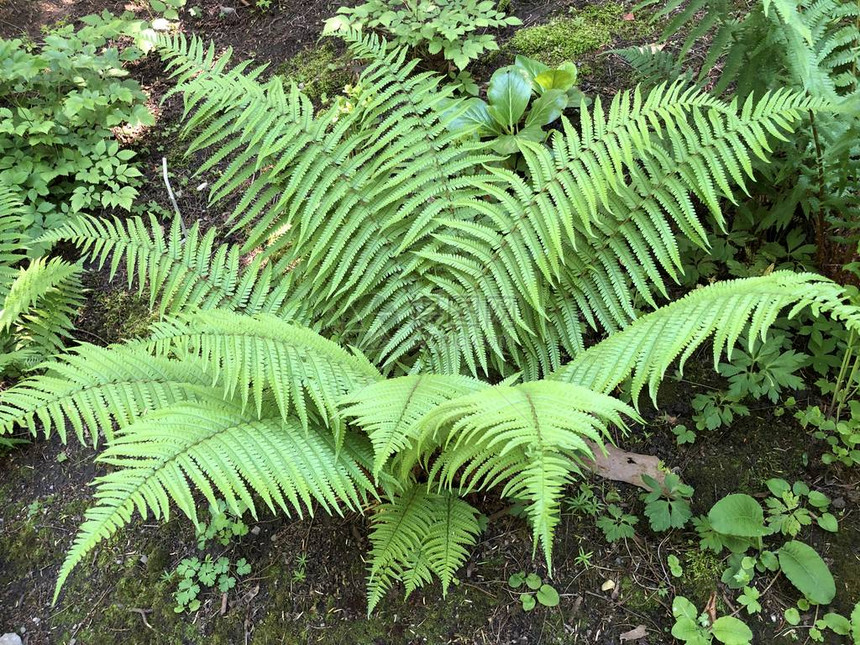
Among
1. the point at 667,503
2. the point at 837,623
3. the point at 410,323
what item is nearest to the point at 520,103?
the point at 410,323

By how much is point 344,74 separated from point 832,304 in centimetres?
311

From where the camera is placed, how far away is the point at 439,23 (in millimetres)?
3250

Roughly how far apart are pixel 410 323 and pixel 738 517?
1353 millimetres

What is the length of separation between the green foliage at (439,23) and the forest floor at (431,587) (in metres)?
2.01

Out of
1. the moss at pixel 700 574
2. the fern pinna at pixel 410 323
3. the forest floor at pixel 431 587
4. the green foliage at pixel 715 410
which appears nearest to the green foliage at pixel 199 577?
the forest floor at pixel 431 587

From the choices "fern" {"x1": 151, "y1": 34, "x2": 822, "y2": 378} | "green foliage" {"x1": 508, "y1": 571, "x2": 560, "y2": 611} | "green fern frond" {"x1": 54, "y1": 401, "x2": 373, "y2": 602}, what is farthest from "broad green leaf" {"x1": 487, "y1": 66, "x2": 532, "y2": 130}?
"green foliage" {"x1": 508, "y1": 571, "x2": 560, "y2": 611}

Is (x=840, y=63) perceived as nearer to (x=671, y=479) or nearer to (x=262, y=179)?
(x=671, y=479)

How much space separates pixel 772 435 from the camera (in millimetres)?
2320

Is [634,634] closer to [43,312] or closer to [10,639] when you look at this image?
[10,639]

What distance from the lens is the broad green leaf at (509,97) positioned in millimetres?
2807

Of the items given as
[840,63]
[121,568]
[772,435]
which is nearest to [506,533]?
[772,435]

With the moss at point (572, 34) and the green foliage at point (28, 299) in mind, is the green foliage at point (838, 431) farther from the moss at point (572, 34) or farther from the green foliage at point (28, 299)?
the green foliage at point (28, 299)

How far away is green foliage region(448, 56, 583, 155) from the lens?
276 cm

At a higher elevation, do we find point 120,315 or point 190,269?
point 190,269
